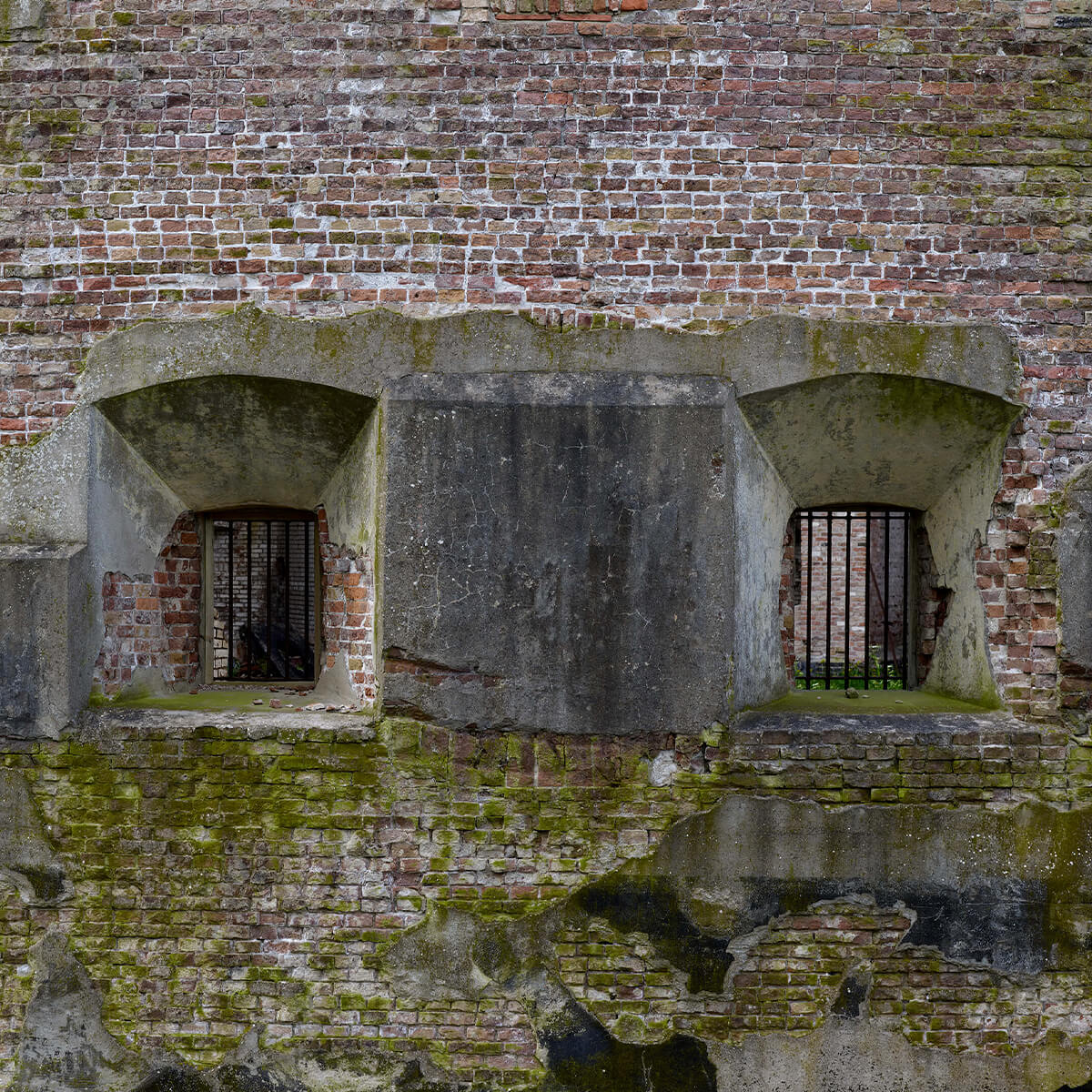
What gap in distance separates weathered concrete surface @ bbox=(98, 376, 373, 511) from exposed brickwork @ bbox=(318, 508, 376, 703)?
0.39 m

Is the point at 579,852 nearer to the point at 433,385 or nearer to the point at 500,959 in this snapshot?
the point at 500,959

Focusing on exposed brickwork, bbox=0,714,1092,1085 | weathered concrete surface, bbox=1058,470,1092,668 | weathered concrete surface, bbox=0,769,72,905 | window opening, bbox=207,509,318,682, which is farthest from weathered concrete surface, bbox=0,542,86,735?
weathered concrete surface, bbox=1058,470,1092,668

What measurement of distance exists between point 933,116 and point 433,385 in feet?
8.60

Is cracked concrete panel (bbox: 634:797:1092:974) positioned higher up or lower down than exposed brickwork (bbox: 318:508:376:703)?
lower down

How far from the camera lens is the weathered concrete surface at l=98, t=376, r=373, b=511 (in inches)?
158

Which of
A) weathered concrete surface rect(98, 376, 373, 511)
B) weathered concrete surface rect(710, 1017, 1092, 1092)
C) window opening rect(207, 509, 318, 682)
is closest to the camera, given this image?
weathered concrete surface rect(710, 1017, 1092, 1092)

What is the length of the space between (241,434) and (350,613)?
3.40 feet

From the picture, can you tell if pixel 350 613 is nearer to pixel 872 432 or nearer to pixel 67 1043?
pixel 67 1043

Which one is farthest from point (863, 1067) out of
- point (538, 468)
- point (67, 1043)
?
point (67, 1043)

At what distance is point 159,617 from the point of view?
176 inches

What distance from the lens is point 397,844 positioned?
12.6ft

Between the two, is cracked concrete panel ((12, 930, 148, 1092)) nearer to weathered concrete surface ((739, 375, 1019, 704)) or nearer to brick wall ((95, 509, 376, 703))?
brick wall ((95, 509, 376, 703))

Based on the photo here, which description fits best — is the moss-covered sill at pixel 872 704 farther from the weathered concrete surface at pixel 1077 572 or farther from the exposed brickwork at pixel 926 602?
the weathered concrete surface at pixel 1077 572

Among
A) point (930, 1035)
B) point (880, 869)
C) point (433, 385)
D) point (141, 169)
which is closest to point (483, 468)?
point (433, 385)
